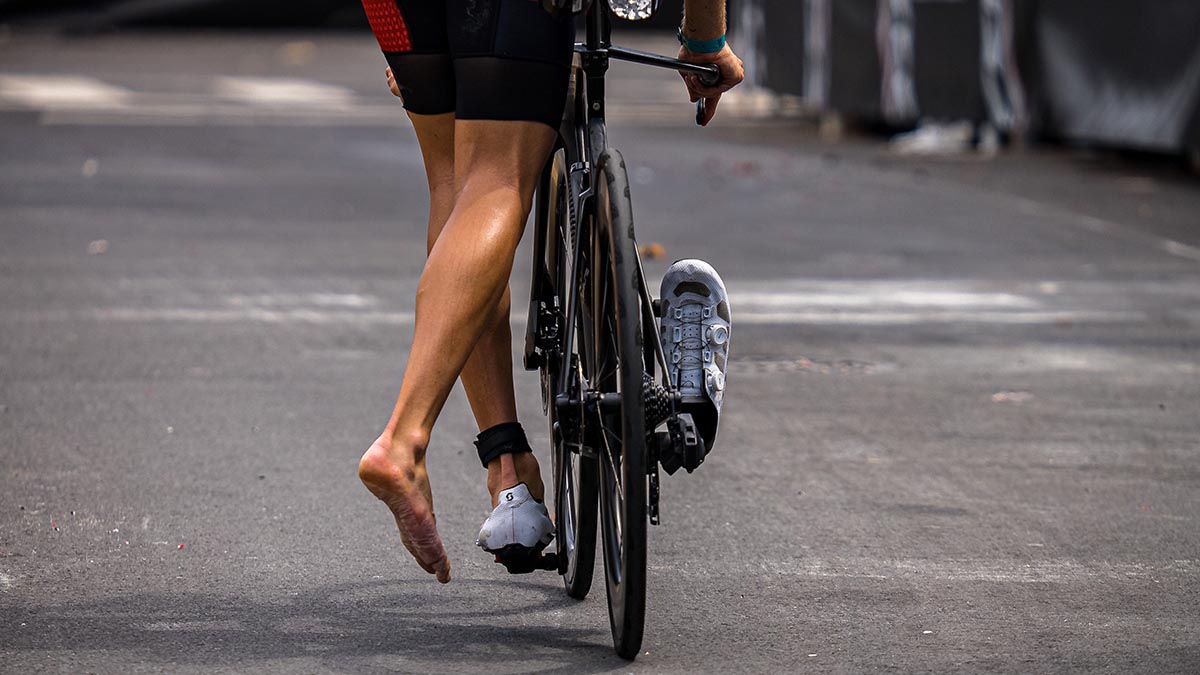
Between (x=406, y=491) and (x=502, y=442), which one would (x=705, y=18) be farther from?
(x=406, y=491)

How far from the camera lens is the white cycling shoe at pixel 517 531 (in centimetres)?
371

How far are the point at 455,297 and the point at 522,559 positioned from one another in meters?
0.60

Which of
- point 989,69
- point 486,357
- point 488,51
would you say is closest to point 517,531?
point 486,357

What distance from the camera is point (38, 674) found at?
132 inches

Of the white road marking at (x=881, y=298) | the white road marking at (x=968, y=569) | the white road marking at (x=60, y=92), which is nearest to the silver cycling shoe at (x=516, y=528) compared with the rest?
the white road marking at (x=968, y=569)

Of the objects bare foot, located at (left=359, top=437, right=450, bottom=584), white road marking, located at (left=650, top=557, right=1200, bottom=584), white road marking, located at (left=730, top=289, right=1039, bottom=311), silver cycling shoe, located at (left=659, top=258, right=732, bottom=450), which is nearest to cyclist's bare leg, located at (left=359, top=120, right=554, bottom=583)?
bare foot, located at (left=359, top=437, right=450, bottom=584)

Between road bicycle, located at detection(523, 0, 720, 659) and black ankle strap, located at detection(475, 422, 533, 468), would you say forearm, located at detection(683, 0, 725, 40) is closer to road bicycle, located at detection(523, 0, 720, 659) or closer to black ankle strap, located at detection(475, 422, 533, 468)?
road bicycle, located at detection(523, 0, 720, 659)

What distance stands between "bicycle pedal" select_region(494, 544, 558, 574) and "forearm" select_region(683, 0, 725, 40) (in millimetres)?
1079

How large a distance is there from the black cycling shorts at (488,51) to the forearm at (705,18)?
26cm

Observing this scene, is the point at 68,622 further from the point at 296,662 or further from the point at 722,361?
the point at 722,361

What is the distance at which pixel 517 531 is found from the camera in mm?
3709

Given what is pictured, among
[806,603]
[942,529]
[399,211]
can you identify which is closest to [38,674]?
[806,603]

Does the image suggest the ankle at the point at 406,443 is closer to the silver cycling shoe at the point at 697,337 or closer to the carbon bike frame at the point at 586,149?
the carbon bike frame at the point at 586,149

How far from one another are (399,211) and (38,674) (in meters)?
8.04
